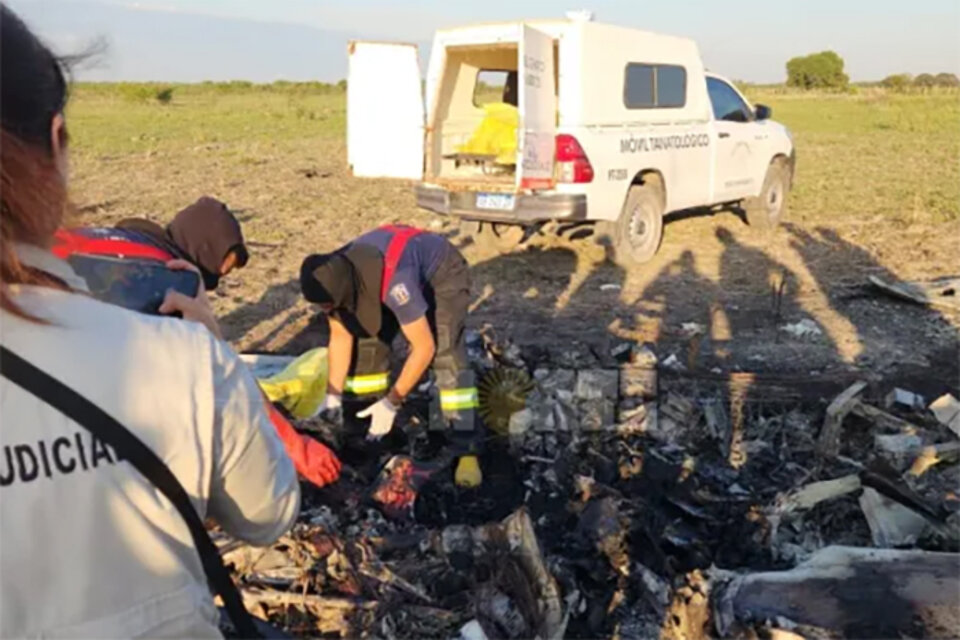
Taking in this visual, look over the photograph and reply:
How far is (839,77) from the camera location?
79.6 m

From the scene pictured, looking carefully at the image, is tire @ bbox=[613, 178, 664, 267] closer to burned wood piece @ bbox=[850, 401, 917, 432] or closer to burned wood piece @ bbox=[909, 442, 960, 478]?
burned wood piece @ bbox=[850, 401, 917, 432]

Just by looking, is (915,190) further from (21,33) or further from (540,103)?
(21,33)

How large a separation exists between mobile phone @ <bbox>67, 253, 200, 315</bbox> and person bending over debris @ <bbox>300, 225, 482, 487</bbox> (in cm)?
204

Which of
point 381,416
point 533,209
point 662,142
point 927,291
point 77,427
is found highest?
point 77,427

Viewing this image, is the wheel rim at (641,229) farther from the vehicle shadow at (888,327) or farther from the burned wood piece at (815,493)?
the burned wood piece at (815,493)

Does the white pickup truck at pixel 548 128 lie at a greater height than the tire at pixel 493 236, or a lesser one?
greater

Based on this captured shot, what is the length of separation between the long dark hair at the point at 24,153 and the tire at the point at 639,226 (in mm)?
8733

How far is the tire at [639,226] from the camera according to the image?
9.70 metres

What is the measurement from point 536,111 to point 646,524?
533cm

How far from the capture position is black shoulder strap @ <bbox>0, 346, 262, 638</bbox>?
1.05 metres

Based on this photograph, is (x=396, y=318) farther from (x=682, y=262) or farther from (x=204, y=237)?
(x=682, y=262)

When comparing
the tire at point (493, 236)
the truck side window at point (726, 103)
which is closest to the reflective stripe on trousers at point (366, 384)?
the tire at point (493, 236)

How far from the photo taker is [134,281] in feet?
7.72

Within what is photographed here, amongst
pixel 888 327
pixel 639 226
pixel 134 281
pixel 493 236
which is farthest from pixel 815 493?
pixel 493 236
